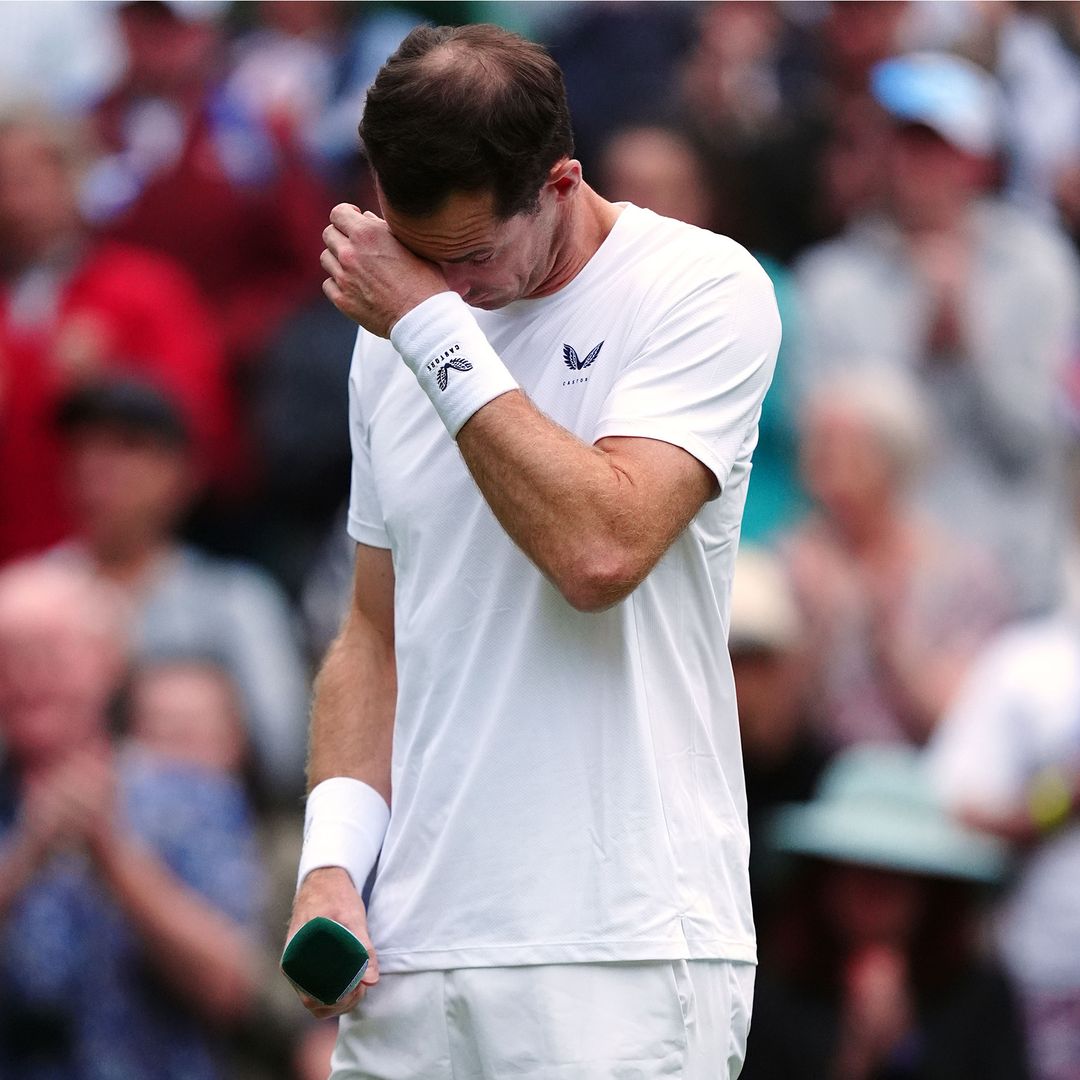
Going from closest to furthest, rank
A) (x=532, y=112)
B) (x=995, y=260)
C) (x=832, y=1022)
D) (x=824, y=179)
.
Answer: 1. (x=532, y=112)
2. (x=832, y=1022)
3. (x=995, y=260)
4. (x=824, y=179)

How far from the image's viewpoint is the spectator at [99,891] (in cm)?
530

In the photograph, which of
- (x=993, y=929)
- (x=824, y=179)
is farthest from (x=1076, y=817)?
(x=824, y=179)

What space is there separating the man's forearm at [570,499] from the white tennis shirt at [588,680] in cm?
10

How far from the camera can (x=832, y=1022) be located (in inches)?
216

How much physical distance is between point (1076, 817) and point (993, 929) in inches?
14.9

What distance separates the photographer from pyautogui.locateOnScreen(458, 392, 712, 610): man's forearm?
9.07 feet

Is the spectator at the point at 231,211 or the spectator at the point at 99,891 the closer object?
the spectator at the point at 99,891

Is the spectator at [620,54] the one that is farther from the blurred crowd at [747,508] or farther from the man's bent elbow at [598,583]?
the man's bent elbow at [598,583]

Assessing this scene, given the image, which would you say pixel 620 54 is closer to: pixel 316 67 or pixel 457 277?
pixel 316 67

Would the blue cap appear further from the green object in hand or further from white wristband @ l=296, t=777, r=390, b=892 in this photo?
the green object in hand

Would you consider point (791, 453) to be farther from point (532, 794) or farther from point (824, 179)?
point (532, 794)

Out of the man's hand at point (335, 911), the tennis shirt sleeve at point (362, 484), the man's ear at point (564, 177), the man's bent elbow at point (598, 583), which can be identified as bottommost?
the man's hand at point (335, 911)

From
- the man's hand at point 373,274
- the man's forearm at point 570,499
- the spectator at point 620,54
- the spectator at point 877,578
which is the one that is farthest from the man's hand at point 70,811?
the spectator at point 620,54

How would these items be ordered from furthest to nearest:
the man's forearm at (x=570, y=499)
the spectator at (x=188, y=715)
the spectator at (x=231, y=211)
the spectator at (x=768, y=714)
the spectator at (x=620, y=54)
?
1. the spectator at (x=620, y=54)
2. the spectator at (x=231, y=211)
3. the spectator at (x=768, y=714)
4. the spectator at (x=188, y=715)
5. the man's forearm at (x=570, y=499)
